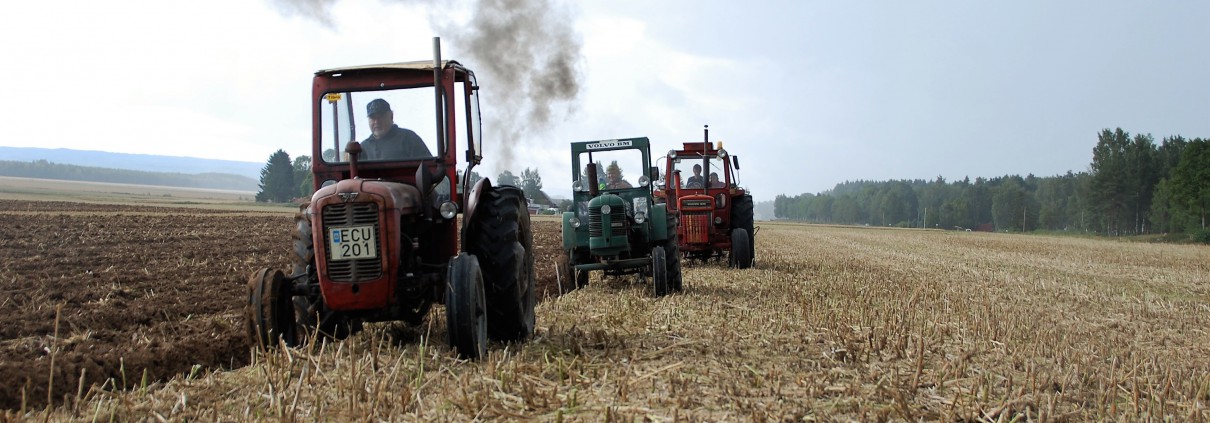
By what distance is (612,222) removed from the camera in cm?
1074

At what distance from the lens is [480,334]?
552 centimetres

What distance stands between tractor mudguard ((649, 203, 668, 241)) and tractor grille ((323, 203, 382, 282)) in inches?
225

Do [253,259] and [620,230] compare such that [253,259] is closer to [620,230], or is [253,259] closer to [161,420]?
[620,230]

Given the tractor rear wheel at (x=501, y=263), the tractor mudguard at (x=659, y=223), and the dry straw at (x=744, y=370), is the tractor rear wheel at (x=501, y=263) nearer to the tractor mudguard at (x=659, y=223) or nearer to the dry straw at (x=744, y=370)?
the dry straw at (x=744, y=370)

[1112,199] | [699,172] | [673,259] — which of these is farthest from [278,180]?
[673,259]

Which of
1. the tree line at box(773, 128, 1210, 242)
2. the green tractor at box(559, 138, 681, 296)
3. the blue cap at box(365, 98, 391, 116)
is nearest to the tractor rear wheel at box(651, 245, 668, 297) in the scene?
the green tractor at box(559, 138, 681, 296)

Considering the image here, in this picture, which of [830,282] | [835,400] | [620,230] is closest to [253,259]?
[620,230]

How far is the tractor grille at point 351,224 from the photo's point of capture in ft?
17.7

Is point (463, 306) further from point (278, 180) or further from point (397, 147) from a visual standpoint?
point (278, 180)

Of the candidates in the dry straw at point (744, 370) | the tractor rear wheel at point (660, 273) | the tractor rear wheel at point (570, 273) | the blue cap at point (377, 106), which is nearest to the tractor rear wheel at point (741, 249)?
the tractor rear wheel at point (570, 273)

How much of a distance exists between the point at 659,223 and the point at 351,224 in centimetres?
583

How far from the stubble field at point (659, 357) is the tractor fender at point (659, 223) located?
658mm

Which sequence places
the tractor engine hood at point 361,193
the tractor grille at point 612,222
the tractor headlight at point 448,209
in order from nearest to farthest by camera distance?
the tractor engine hood at point 361,193 < the tractor headlight at point 448,209 < the tractor grille at point 612,222

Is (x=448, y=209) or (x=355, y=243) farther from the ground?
(x=448, y=209)
